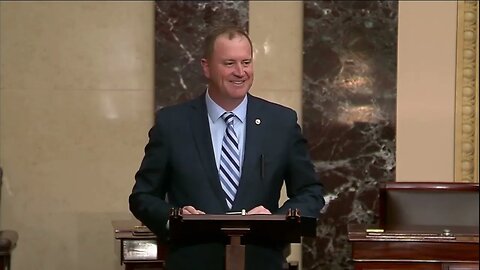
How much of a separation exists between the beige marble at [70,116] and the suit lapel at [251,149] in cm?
221

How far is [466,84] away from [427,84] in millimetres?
217

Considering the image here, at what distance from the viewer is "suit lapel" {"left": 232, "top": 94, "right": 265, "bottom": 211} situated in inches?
121

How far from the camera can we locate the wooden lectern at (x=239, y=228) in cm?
271

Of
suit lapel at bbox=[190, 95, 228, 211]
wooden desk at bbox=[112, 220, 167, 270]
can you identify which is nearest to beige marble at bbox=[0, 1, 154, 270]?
wooden desk at bbox=[112, 220, 167, 270]

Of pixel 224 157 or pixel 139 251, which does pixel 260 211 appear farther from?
pixel 139 251

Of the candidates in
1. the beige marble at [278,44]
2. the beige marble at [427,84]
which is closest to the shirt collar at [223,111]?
the beige marble at [278,44]

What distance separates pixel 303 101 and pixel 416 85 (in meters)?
0.65

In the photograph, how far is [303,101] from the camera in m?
5.31

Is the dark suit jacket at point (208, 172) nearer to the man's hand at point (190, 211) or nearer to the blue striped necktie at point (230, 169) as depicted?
the blue striped necktie at point (230, 169)

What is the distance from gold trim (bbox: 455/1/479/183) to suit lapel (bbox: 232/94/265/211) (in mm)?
2400

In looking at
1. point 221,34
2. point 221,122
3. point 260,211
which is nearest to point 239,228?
point 260,211

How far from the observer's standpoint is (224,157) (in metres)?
3.12

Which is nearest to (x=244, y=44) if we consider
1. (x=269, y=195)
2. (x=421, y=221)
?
(x=269, y=195)

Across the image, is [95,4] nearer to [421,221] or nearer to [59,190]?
[59,190]
